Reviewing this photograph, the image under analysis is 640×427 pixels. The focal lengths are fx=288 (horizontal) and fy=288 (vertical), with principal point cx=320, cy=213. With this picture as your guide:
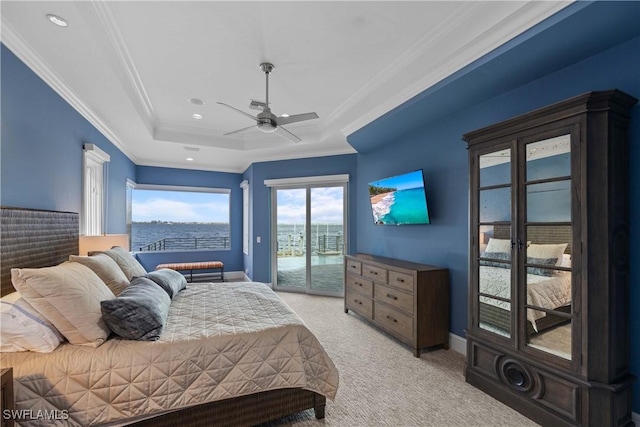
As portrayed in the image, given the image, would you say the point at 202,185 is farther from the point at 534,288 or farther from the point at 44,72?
the point at 534,288

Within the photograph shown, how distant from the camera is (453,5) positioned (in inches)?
80.6

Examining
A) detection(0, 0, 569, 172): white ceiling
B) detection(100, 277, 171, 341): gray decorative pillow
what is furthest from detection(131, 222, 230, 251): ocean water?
detection(100, 277, 171, 341): gray decorative pillow

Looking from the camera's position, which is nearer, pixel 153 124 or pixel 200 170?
pixel 153 124

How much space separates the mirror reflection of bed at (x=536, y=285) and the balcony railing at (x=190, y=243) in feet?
18.8

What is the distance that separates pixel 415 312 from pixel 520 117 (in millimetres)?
1982

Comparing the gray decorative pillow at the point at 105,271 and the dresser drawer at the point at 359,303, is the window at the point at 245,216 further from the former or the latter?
the gray decorative pillow at the point at 105,271

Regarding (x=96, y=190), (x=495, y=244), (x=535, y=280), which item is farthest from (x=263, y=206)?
(x=535, y=280)

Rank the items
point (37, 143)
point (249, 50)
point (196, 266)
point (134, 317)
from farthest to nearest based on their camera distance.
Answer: point (196, 266)
point (249, 50)
point (37, 143)
point (134, 317)

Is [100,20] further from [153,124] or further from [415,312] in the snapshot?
[415,312]

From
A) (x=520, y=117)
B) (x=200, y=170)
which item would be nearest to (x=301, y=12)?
(x=520, y=117)

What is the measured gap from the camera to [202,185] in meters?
6.63

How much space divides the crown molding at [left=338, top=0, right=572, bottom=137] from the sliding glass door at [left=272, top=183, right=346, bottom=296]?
1.98 meters

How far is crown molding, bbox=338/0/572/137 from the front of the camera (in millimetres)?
1889

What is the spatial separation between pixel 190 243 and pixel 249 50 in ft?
18.9
